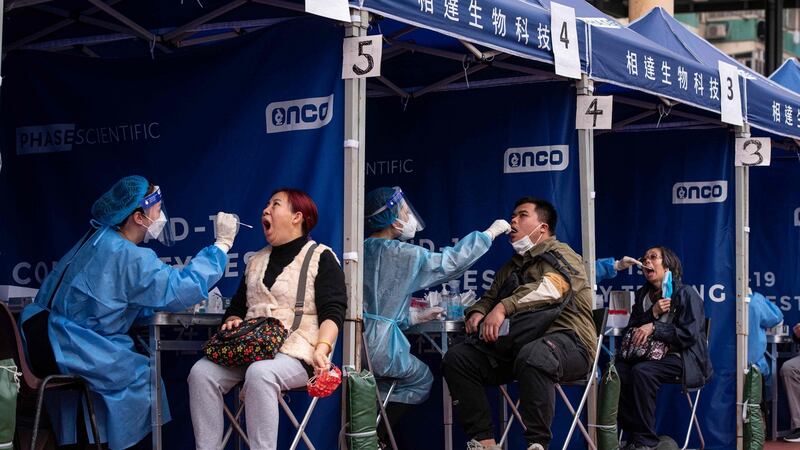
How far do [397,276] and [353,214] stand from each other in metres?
1.11

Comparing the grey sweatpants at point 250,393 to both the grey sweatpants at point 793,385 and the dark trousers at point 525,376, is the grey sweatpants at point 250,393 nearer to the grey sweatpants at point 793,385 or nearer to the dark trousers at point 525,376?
the dark trousers at point 525,376

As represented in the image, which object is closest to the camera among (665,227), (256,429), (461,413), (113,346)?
(256,429)

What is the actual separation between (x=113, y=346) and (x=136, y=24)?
209 cm

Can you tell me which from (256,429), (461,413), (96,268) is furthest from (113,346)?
(461,413)

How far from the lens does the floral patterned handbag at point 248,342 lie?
18.2 ft

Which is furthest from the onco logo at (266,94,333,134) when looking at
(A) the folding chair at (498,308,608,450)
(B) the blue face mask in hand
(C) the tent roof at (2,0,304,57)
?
(B) the blue face mask in hand

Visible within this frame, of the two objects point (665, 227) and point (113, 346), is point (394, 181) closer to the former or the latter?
point (665, 227)

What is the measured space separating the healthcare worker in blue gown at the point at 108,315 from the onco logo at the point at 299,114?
727mm

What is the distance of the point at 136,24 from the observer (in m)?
7.15

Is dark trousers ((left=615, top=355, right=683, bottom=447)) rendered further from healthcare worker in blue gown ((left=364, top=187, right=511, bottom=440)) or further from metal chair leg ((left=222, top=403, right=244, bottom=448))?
metal chair leg ((left=222, top=403, right=244, bottom=448))

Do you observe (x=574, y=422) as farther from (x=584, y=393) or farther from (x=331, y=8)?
(x=331, y=8)

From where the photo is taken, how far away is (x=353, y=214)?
601cm

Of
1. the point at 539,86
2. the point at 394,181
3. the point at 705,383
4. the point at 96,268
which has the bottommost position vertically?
the point at 705,383

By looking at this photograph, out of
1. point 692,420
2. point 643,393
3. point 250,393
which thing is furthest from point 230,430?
point 692,420
